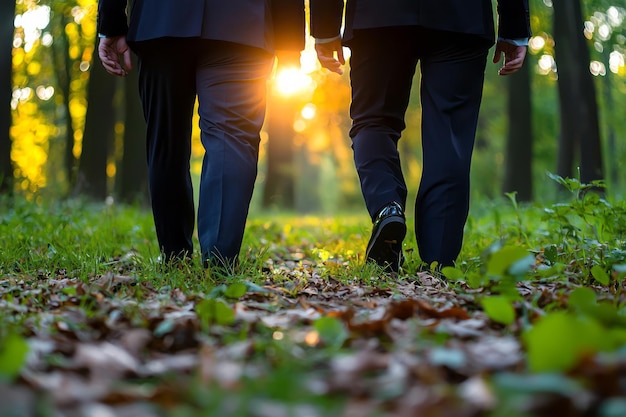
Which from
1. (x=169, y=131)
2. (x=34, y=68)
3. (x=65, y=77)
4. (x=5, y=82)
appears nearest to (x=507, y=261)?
(x=169, y=131)

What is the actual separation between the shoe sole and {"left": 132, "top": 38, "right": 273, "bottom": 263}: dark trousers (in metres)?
0.64

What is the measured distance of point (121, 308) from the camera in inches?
75.2

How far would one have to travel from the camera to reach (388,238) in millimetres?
2953

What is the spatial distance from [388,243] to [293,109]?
40.1ft

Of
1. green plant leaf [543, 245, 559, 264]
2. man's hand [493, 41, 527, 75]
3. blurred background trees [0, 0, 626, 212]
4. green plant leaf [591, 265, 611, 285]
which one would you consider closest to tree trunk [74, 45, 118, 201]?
blurred background trees [0, 0, 626, 212]

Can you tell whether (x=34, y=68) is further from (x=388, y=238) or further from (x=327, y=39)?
(x=388, y=238)

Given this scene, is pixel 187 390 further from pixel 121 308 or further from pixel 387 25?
pixel 387 25

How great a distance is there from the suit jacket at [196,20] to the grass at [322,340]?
42.1 inches

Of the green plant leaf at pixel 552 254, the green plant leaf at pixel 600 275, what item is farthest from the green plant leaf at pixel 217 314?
the green plant leaf at pixel 552 254

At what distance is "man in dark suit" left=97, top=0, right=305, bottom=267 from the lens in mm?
2881

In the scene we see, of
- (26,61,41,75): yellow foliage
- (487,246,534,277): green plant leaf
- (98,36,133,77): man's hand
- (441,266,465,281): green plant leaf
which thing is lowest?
(441,266,465,281): green plant leaf

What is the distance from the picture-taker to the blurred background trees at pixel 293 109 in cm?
877

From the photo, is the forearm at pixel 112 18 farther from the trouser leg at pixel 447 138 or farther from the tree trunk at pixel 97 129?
the tree trunk at pixel 97 129

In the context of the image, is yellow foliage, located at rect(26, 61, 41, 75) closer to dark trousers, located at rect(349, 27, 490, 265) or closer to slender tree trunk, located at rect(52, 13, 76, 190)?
slender tree trunk, located at rect(52, 13, 76, 190)
